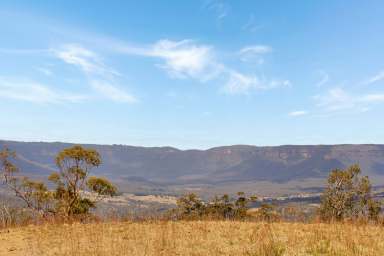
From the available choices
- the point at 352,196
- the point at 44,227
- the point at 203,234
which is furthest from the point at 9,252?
the point at 352,196

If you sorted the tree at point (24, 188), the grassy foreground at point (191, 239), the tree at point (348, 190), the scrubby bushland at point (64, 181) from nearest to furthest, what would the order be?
the grassy foreground at point (191, 239), the scrubby bushland at point (64, 181), the tree at point (24, 188), the tree at point (348, 190)

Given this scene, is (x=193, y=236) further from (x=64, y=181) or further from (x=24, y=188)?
(x=24, y=188)

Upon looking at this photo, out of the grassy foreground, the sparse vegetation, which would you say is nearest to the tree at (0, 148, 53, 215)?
the sparse vegetation

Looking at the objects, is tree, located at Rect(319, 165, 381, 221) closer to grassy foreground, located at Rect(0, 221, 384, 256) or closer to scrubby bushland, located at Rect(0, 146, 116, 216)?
scrubby bushland, located at Rect(0, 146, 116, 216)

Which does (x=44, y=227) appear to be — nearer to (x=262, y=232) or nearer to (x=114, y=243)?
(x=114, y=243)

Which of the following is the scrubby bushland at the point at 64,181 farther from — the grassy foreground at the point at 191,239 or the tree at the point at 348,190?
the tree at the point at 348,190

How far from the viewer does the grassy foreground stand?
527 inches

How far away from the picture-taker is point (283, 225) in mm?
19969

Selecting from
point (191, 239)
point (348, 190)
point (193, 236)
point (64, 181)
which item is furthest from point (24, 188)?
point (348, 190)

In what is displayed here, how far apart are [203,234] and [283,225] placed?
500cm

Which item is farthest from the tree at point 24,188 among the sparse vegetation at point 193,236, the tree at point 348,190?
the tree at point 348,190

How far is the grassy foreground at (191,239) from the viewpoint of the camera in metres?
13.4

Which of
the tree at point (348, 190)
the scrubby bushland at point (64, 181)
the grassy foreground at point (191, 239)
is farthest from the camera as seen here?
the tree at point (348, 190)

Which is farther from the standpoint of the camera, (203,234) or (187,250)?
(203,234)
